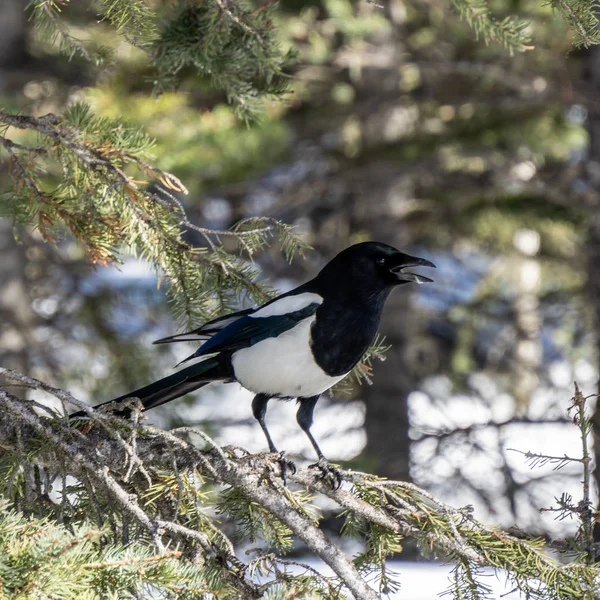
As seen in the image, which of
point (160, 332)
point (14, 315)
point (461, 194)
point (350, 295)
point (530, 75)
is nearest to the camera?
point (350, 295)

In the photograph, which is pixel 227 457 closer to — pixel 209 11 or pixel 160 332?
pixel 209 11

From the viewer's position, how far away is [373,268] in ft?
9.91

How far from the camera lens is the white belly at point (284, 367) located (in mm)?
2850

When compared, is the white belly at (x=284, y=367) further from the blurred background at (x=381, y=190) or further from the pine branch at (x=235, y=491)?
the blurred background at (x=381, y=190)

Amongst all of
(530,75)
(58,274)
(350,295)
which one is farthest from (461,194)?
(350,295)

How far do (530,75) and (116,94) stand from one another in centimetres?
307

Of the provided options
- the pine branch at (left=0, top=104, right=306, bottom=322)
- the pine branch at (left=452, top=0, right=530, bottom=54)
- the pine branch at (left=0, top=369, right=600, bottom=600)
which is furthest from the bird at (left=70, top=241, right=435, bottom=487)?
the pine branch at (left=452, top=0, right=530, bottom=54)

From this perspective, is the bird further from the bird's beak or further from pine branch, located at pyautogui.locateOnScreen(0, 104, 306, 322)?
pine branch, located at pyautogui.locateOnScreen(0, 104, 306, 322)

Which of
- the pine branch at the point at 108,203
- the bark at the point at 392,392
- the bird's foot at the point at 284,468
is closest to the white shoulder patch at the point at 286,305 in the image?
the pine branch at the point at 108,203

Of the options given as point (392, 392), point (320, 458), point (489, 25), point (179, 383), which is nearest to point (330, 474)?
point (320, 458)

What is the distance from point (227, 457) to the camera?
214cm

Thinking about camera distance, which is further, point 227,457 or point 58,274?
point 58,274

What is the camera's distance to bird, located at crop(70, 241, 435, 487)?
2.82 m

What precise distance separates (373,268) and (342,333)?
31 centimetres
